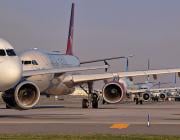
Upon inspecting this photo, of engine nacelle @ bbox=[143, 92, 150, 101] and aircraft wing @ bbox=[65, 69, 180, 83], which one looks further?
engine nacelle @ bbox=[143, 92, 150, 101]

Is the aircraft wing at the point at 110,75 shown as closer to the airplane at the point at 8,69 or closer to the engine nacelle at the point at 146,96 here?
the airplane at the point at 8,69

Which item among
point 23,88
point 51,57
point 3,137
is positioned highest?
point 51,57

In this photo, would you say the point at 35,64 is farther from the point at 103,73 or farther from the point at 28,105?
the point at 28,105

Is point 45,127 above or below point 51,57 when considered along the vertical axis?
below

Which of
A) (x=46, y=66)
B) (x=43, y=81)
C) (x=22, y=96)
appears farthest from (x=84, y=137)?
(x=46, y=66)

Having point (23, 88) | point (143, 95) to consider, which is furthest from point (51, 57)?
point (143, 95)

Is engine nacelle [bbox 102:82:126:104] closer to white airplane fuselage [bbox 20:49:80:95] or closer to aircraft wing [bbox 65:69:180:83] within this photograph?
aircraft wing [bbox 65:69:180:83]

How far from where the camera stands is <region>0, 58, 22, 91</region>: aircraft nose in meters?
22.8

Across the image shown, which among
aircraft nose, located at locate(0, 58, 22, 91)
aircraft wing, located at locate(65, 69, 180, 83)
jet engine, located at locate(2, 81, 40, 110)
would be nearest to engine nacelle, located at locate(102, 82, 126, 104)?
aircraft wing, located at locate(65, 69, 180, 83)

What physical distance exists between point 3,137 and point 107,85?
22.1 metres

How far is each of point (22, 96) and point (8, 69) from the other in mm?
2485

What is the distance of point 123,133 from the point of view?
16.6m

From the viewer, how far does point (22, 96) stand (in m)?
25.1

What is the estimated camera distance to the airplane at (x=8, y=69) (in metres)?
22.8
